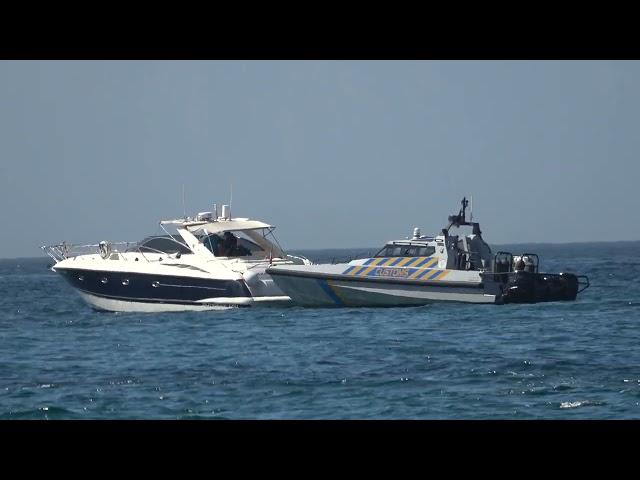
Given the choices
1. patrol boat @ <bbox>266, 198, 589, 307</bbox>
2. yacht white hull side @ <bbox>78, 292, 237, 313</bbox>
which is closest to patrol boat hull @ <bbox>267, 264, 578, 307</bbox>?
patrol boat @ <bbox>266, 198, 589, 307</bbox>

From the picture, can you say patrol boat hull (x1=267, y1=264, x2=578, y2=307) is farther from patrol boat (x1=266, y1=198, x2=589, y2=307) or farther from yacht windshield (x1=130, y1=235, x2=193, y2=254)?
yacht windshield (x1=130, y1=235, x2=193, y2=254)

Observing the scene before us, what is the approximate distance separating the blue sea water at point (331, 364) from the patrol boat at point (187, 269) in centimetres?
71

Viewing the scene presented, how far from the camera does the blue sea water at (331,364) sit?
14.9 meters

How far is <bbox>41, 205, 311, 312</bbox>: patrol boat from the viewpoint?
104ft

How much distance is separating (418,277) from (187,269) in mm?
6591

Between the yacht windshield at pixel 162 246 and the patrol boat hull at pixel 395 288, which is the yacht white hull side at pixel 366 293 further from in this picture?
the yacht windshield at pixel 162 246

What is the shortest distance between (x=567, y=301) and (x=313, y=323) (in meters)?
8.84

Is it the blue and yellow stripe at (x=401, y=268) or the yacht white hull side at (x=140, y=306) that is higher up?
the blue and yellow stripe at (x=401, y=268)

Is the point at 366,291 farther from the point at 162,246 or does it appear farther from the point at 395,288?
the point at 162,246

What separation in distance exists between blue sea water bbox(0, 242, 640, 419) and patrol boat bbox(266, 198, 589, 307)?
1.26 feet

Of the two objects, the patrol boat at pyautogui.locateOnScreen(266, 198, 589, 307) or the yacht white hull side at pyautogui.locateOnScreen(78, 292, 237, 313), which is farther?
the yacht white hull side at pyautogui.locateOnScreen(78, 292, 237, 313)

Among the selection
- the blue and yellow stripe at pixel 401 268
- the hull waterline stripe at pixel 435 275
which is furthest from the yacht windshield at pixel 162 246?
the hull waterline stripe at pixel 435 275

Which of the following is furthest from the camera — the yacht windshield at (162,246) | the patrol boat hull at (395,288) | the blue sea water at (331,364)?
the yacht windshield at (162,246)

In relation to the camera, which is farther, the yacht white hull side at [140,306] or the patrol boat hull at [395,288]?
the yacht white hull side at [140,306]
